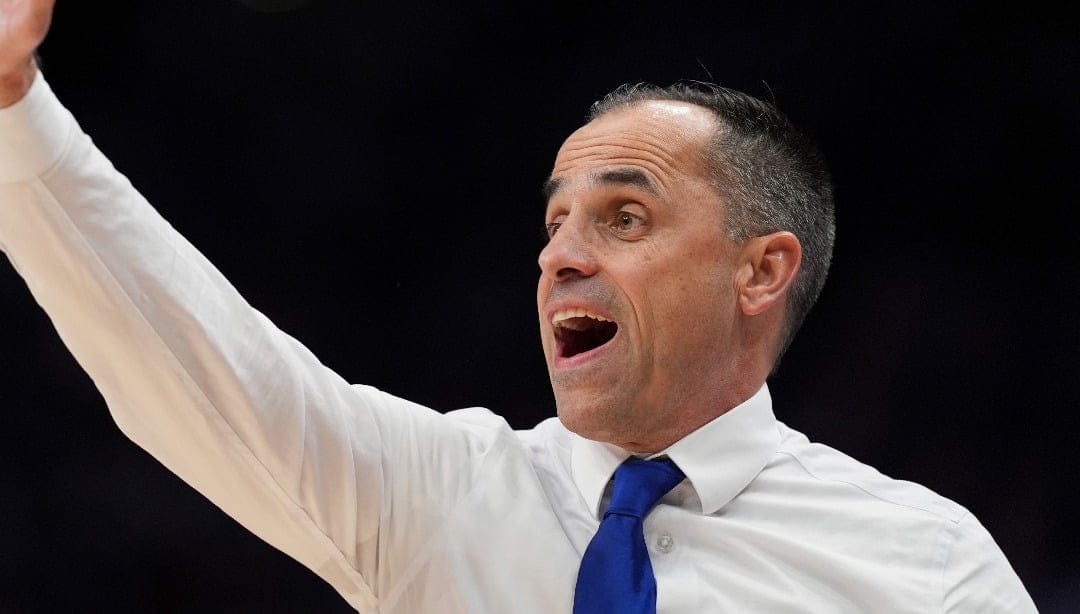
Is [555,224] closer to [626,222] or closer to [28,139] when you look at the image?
[626,222]

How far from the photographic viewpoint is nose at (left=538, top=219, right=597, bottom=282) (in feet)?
4.57

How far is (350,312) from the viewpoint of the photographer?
2.17m

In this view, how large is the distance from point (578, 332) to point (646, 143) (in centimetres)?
23

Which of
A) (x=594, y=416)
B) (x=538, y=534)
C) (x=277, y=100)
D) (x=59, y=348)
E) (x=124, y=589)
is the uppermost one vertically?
(x=277, y=100)

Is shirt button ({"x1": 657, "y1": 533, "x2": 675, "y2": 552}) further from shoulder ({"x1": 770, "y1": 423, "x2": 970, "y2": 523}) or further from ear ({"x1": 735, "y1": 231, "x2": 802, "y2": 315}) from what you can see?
ear ({"x1": 735, "y1": 231, "x2": 802, "y2": 315})

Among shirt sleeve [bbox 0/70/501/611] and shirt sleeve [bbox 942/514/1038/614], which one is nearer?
shirt sleeve [bbox 0/70/501/611]

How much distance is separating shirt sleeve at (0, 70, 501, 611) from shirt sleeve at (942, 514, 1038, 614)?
52 centimetres

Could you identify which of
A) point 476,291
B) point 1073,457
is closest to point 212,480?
point 476,291

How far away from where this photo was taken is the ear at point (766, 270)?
147cm

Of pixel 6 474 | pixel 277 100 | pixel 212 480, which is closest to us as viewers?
pixel 212 480

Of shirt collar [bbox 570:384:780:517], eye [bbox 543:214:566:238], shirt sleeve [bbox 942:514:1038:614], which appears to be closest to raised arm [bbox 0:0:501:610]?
shirt collar [bbox 570:384:780:517]

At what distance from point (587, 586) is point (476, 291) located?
38.9 inches

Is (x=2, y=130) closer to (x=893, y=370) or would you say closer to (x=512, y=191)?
(x=512, y=191)

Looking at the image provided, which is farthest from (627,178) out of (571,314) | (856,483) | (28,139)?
(28,139)
